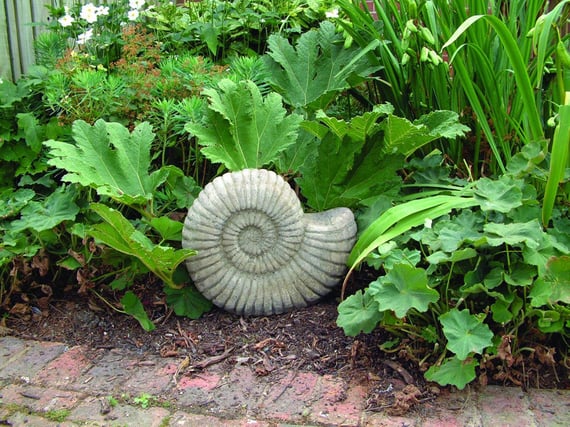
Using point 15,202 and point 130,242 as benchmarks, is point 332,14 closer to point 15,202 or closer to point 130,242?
point 130,242

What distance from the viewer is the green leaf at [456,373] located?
211 centimetres

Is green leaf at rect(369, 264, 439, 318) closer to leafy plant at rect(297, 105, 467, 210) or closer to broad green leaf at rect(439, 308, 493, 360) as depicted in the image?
broad green leaf at rect(439, 308, 493, 360)

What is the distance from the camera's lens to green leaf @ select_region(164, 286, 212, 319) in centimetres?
275

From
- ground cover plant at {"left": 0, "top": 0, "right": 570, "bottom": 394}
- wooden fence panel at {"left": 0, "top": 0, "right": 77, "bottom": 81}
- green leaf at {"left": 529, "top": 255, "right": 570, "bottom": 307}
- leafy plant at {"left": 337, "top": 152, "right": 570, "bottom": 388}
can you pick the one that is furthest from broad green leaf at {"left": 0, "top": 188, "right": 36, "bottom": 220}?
green leaf at {"left": 529, "top": 255, "right": 570, "bottom": 307}

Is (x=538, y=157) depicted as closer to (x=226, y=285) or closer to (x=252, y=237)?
(x=252, y=237)

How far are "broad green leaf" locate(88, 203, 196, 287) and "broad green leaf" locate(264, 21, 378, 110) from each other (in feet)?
3.52

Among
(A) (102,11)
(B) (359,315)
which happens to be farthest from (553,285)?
(A) (102,11)

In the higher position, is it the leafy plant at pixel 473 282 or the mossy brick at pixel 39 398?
the leafy plant at pixel 473 282

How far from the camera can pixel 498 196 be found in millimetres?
2285

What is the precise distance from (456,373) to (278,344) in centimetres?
71

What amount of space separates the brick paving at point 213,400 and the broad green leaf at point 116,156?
74 centimetres

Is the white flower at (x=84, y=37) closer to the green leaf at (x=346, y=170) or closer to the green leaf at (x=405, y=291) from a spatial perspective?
the green leaf at (x=346, y=170)

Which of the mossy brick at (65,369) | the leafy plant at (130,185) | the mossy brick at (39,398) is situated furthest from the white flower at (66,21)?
the mossy brick at (39,398)

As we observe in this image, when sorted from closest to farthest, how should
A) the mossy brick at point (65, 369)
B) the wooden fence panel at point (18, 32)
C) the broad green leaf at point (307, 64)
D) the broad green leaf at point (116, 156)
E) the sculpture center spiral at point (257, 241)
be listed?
1. the mossy brick at point (65, 369)
2. the sculpture center spiral at point (257, 241)
3. the broad green leaf at point (116, 156)
4. the broad green leaf at point (307, 64)
5. the wooden fence panel at point (18, 32)
